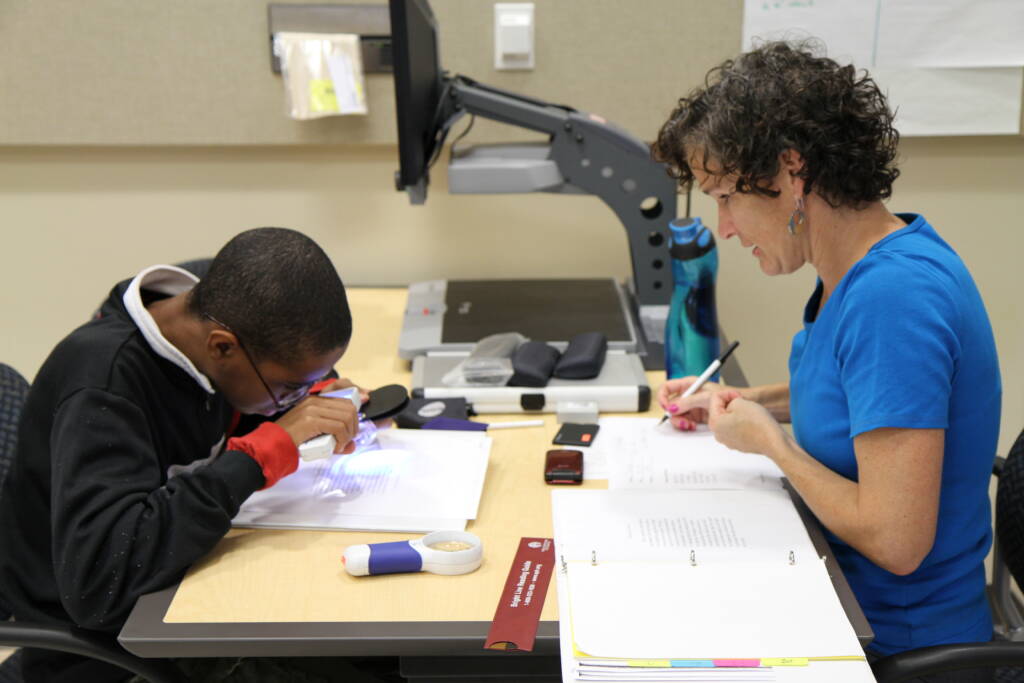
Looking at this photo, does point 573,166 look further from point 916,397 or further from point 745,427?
point 916,397

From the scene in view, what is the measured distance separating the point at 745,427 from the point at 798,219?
269 mm

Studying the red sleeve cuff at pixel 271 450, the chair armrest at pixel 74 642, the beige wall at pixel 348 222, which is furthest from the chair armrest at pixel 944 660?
the beige wall at pixel 348 222

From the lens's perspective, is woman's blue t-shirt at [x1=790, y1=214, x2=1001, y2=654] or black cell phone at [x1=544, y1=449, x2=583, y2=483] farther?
black cell phone at [x1=544, y1=449, x2=583, y2=483]

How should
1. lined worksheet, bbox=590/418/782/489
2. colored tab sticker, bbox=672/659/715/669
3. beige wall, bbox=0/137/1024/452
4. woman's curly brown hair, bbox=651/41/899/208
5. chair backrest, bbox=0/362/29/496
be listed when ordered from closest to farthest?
colored tab sticker, bbox=672/659/715/669 → woman's curly brown hair, bbox=651/41/899/208 → lined worksheet, bbox=590/418/782/489 → chair backrest, bbox=0/362/29/496 → beige wall, bbox=0/137/1024/452

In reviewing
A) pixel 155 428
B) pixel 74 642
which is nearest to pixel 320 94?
pixel 155 428

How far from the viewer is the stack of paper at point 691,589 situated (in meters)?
0.91

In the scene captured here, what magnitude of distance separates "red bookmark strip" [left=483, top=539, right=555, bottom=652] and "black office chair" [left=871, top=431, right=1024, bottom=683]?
37cm

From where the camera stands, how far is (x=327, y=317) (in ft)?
3.83

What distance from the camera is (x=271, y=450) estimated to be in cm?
114

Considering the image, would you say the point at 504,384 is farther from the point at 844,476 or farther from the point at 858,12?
the point at 858,12

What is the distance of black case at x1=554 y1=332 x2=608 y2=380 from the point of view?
1.58 m

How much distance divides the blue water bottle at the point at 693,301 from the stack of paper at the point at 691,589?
1.30ft

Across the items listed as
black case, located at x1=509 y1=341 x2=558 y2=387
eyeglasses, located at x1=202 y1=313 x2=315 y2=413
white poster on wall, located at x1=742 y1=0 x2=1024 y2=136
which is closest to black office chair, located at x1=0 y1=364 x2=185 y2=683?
eyeglasses, located at x1=202 y1=313 x2=315 y2=413

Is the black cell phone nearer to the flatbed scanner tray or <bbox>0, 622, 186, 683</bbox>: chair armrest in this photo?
the flatbed scanner tray
